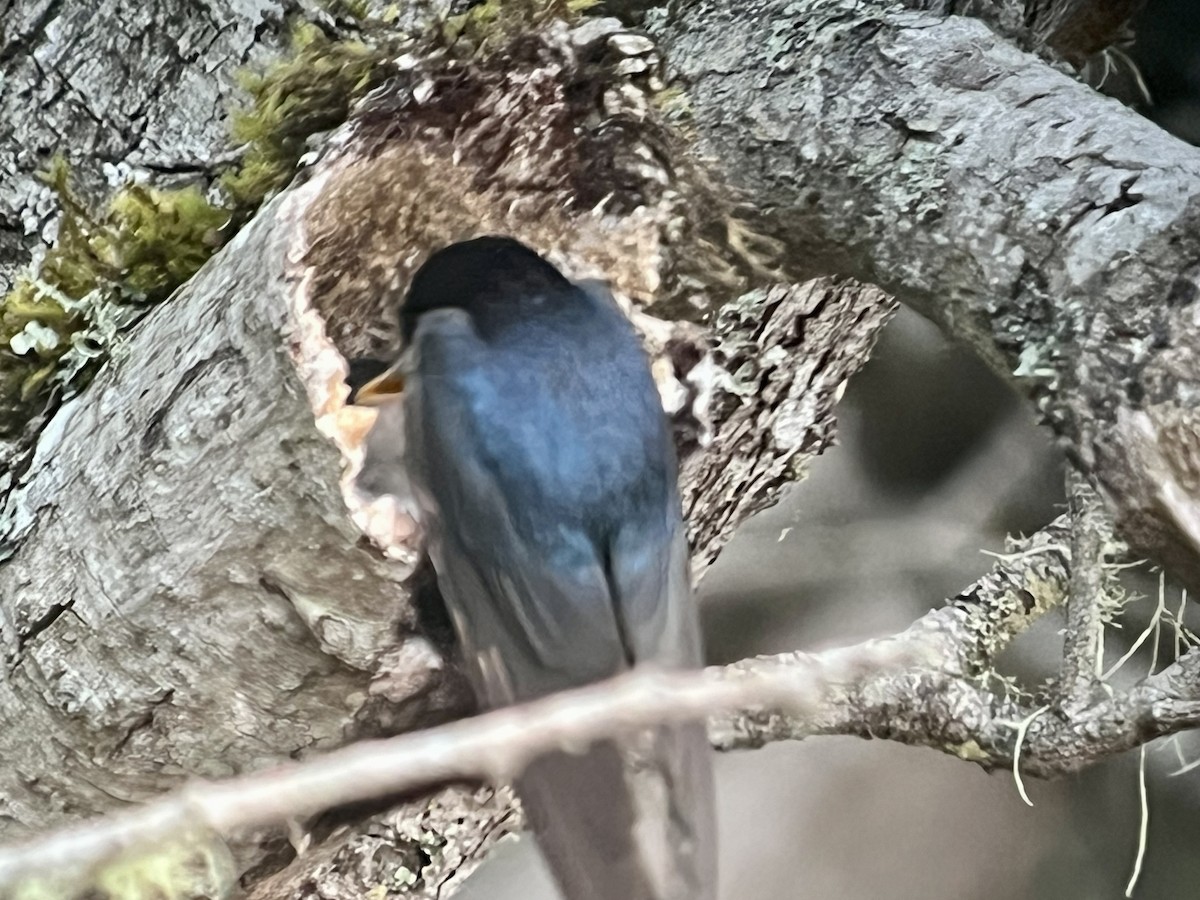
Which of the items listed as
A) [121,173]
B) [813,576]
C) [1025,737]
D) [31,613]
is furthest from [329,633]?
[813,576]

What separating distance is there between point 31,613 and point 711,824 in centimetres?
45

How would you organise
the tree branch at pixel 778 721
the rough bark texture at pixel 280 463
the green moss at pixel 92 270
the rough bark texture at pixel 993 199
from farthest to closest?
the green moss at pixel 92 270, the rough bark texture at pixel 280 463, the rough bark texture at pixel 993 199, the tree branch at pixel 778 721

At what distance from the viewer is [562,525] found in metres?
0.57

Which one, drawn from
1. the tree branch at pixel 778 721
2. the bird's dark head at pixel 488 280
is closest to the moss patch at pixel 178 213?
the bird's dark head at pixel 488 280

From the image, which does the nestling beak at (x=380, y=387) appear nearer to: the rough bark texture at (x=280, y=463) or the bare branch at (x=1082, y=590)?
the rough bark texture at (x=280, y=463)

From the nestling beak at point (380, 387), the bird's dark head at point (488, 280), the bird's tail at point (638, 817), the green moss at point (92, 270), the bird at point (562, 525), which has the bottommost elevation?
the bird's tail at point (638, 817)

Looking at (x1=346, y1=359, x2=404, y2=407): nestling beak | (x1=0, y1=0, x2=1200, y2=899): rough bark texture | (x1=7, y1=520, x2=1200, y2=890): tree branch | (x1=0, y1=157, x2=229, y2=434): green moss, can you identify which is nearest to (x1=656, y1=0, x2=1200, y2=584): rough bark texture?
(x1=0, y1=0, x2=1200, y2=899): rough bark texture

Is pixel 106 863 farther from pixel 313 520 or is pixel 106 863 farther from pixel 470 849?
pixel 470 849

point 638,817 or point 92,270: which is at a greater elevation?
point 92,270

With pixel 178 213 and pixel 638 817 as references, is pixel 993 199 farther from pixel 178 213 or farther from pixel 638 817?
pixel 178 213

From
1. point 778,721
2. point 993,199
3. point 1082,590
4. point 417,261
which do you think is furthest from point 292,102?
point 778,721

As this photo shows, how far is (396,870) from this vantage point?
909mm

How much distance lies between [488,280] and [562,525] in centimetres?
14

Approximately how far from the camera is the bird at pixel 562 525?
22.3 inches
